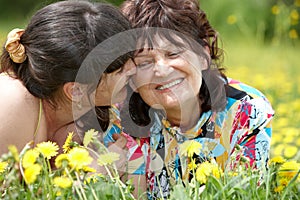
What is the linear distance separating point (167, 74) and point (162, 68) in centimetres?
3

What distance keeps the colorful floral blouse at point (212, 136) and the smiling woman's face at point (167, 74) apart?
0.72 ft

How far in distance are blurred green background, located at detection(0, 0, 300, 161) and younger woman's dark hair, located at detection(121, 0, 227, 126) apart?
23 cm

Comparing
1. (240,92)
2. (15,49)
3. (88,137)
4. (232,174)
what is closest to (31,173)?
(88,137)

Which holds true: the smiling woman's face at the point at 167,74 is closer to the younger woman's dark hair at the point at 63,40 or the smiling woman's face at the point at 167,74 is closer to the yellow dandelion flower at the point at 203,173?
the younger woman's dark hair at the point at 63,40

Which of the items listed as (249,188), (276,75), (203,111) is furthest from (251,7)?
(249,188)

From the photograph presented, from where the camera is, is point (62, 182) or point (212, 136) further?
point (212, 136)

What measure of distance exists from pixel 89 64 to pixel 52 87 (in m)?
0.18

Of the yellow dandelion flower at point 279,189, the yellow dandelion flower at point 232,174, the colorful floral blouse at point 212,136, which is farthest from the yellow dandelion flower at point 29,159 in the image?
the colorful floral blouse at point 212,136

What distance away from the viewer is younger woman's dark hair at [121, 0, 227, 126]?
2342 mm

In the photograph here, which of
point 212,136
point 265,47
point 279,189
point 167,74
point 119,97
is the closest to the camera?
point 279,189

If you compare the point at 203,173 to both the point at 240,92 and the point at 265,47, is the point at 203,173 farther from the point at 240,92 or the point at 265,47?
the point at 265,47

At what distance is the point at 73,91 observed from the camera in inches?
90.7

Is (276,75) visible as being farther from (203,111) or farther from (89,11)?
(89,11)

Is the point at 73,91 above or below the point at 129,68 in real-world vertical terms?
below
